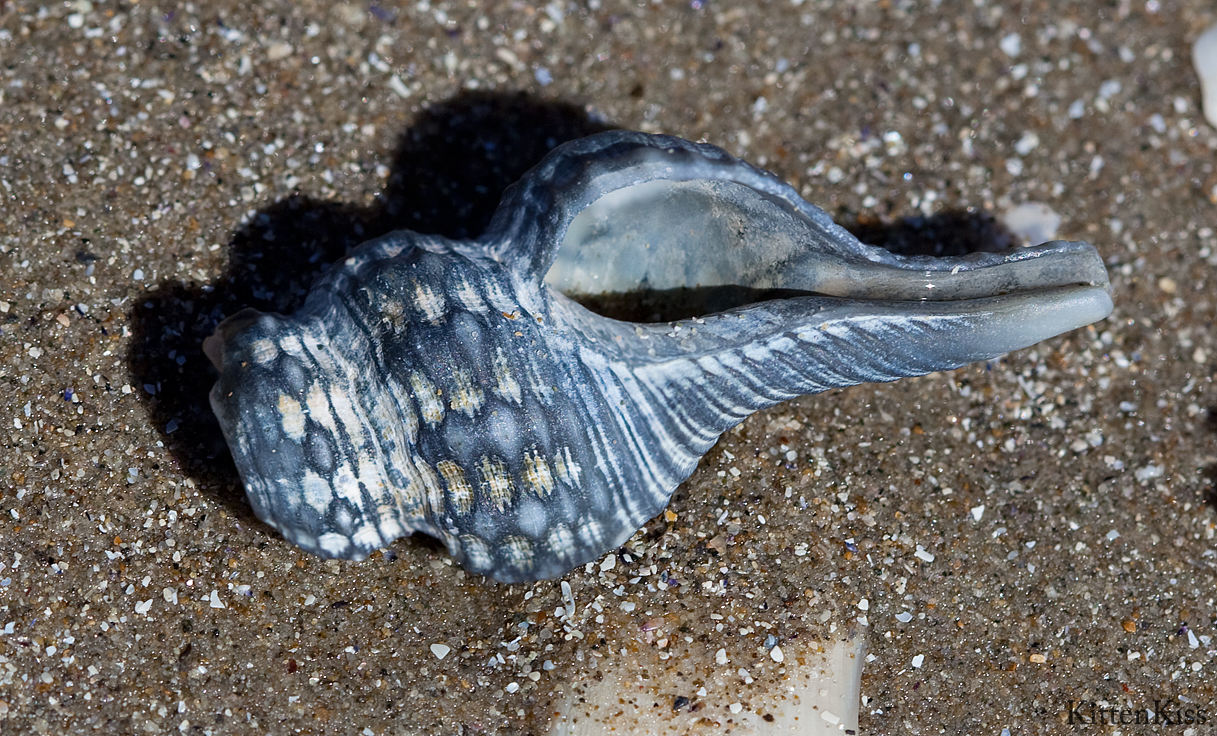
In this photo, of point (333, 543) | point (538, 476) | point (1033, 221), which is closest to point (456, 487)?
point (538, 476)

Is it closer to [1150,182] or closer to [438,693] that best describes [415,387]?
[438,693]

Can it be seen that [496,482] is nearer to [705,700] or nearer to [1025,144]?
[705,700]

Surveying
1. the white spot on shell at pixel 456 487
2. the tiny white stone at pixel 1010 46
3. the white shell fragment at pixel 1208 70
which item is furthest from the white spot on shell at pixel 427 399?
the white shell fragment at pixel 1208 70

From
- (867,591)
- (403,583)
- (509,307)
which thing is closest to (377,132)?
(509,307)

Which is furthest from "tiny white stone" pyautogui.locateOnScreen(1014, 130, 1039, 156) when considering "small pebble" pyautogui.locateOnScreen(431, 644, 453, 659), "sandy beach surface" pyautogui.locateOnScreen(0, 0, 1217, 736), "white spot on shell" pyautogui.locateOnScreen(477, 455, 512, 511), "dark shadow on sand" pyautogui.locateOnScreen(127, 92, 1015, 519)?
"small pebble" pyautogui.locateOnScreen(431, 644, 453, 659)

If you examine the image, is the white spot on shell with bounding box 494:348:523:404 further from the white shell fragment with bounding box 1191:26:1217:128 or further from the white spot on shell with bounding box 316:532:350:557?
the white shell fragment with bounding box 1191:26:1217:128

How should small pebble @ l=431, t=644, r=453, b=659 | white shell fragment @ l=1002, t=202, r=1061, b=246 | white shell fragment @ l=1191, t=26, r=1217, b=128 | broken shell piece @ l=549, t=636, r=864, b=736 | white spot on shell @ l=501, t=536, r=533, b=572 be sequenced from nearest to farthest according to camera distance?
white spot on shell @ l=501, t=536, r=533, b=572, broken shell piece @ l=549, t=636, r=864, b=736, small pebble @ l=431, t=644, r=453, b=659, white shell fragment @ l=1002, t=202, r=1061, b=246, white shell fragment @ l=1191, t=26, r=1217, b=128

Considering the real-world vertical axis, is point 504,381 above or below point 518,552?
→ above
